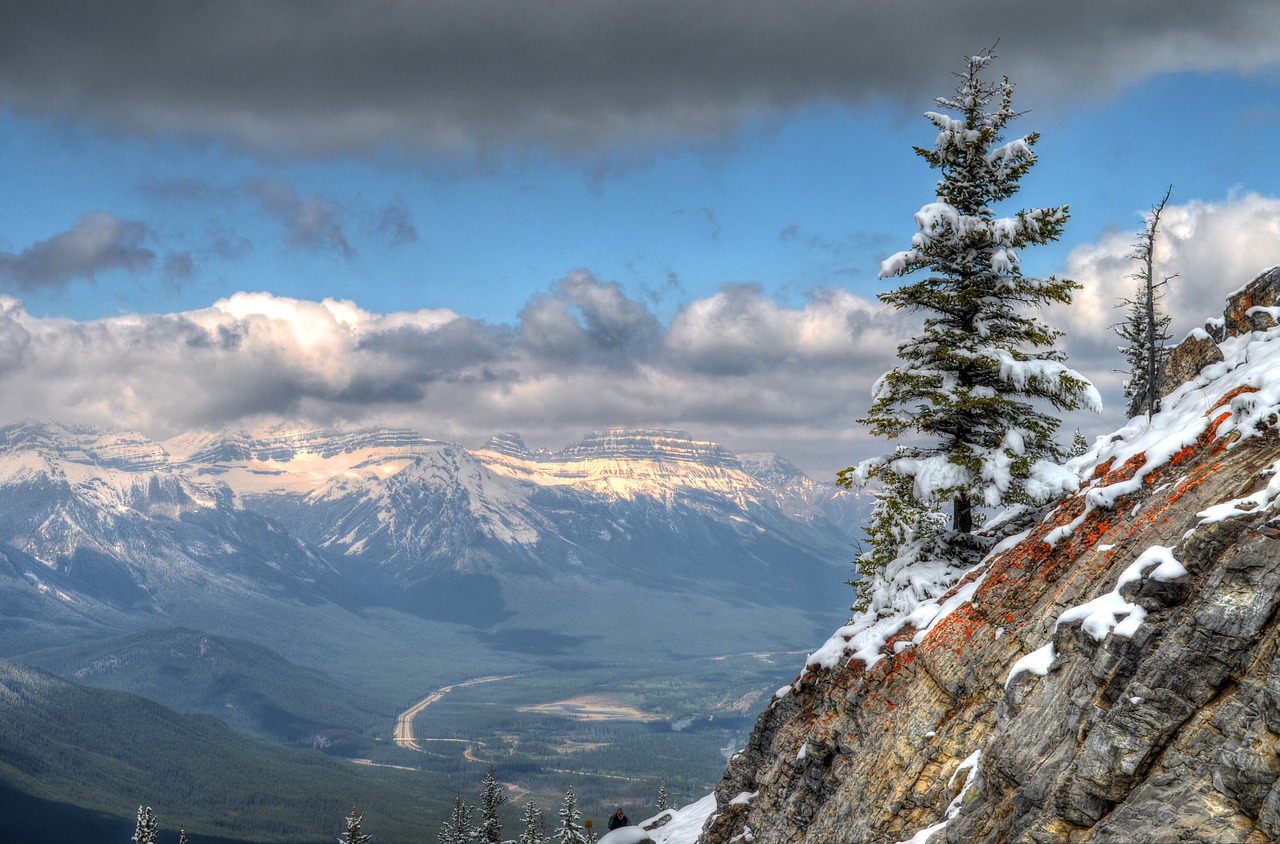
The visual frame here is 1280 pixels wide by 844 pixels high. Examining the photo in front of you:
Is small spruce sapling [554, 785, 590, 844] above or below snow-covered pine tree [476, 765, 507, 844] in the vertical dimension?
above

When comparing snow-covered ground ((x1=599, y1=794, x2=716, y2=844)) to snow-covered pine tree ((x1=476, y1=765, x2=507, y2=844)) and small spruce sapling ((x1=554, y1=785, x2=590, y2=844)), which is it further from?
snow-covered pine tree ((x1=476, y1=765, x2=507, y2=844))

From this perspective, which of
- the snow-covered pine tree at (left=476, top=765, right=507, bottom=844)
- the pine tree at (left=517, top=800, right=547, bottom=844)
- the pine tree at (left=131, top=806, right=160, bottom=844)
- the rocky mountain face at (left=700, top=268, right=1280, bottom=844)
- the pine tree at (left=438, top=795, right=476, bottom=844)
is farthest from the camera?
the pine tree at (left=438, top=795, right=476, bottom=844)

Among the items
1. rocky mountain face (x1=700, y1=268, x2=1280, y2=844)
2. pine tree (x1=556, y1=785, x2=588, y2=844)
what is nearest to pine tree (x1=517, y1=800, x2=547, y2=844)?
pine tree (x1=556, y1=785, x2=588, y2=844)

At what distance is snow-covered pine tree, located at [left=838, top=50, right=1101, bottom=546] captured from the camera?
25.8m

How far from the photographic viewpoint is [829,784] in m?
26.1

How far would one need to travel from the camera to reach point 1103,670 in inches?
644

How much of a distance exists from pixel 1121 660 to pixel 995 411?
1218cm

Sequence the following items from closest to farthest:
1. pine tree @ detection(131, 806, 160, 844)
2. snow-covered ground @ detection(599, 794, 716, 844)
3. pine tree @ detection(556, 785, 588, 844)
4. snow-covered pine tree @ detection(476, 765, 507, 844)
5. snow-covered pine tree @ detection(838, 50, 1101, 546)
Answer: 1. snow-covered pine tree @ detection(838, 50, 1101, 546)
2. snow-covered ground @ detection(599, 794, 716, 844)
3. pine tree @ detection(556, 785, 588, 844)
4. pine tree @ detection(131, 806, 160, 844)
5. snow-covered pine tree @ detection(476, 765, 507, 844)

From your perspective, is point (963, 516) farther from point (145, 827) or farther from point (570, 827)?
point (145, 827)

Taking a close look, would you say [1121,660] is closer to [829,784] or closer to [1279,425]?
[1279,425]

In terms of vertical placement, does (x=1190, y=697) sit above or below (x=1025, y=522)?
below

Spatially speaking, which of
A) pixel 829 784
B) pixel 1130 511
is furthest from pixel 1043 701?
pixel 829 784

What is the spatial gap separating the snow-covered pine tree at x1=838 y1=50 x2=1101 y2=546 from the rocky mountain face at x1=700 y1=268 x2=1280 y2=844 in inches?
86.2

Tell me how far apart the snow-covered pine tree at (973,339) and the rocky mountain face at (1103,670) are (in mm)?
2190
